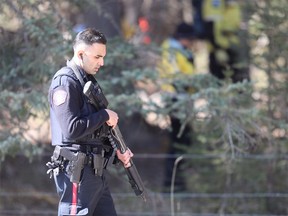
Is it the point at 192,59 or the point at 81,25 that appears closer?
the point at 81,25

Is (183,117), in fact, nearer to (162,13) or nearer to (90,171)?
(90,171)

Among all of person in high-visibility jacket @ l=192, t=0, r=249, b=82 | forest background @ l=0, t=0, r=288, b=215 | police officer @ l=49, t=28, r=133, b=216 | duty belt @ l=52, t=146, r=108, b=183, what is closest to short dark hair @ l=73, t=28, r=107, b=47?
police officer @ l=49, t=28, r=133, b=216

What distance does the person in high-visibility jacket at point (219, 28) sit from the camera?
31.8 feet

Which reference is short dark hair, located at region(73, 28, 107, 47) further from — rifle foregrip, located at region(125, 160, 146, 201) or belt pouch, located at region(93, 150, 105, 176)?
rifle foregrip, located at region(125, 160, 146, 201)

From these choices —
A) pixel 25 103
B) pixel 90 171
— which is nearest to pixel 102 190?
pixel 90 171

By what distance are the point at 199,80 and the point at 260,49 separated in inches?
44.1

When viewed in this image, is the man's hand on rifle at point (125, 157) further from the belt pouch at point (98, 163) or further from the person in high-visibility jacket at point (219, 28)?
the person in high-visibility jacket at point (219, 28)

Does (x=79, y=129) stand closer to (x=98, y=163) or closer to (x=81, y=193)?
(x=98, y=163)

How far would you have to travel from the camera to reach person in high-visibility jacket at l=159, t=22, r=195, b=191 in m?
7.15

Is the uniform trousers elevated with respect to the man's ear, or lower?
lower

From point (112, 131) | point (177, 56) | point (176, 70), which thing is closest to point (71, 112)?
point (112, 131)

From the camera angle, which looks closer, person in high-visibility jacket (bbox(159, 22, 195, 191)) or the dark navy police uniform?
the dark navy police uniform

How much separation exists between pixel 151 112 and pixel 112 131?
6.89ft

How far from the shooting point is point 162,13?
31.7ft
